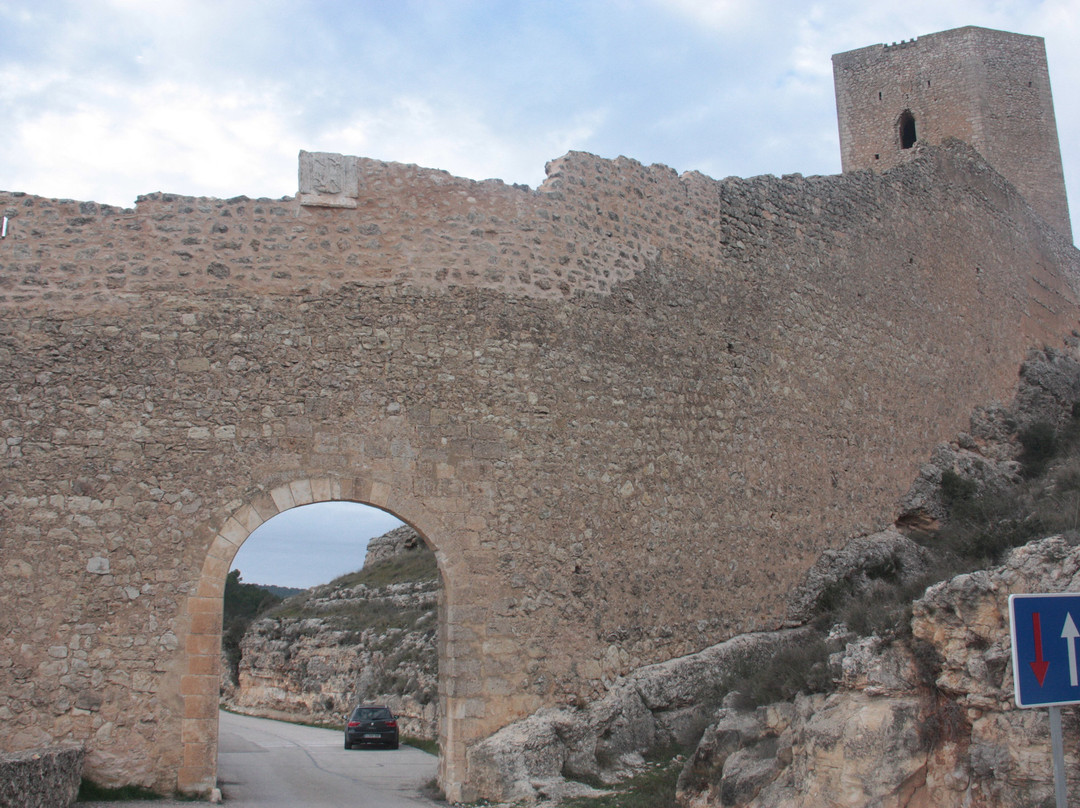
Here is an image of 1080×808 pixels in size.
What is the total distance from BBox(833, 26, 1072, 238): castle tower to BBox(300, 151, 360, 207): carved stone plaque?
13.8 metres

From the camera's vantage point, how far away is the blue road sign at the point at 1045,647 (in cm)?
370

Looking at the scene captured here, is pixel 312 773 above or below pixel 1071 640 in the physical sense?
below

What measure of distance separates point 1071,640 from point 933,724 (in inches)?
106

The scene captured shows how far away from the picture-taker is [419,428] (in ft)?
27.8

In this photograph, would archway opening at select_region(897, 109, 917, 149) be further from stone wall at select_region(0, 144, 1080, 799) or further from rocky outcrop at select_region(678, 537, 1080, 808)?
rocky outcrop at select_region(678, 537, 1080, 808)

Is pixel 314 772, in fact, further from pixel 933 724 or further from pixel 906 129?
pixel 906 129

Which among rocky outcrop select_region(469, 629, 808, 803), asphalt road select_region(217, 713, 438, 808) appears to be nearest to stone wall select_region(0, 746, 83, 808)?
asphalt road select_region(217, 713, 438, 808)

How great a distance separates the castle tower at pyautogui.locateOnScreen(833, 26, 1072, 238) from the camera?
19.0m


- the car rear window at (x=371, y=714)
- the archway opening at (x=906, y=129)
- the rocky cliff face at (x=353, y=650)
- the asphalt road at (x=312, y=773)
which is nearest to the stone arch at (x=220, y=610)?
the asphalt road at (x=312, y=773)

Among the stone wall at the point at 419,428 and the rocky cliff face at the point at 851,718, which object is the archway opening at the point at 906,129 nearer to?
the stone wall at the point at 419,428

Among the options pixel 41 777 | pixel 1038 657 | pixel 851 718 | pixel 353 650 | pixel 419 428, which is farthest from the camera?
pixel 353 650

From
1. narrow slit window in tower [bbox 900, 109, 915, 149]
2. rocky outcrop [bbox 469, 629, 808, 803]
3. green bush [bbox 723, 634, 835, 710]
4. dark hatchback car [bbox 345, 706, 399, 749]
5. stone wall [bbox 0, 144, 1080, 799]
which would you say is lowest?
dark hatchback car [bbox 345, 706, 399, 749]

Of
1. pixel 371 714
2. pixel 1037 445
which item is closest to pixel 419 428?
pixel 371 714

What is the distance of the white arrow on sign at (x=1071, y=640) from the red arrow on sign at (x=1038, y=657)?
0.13 m
